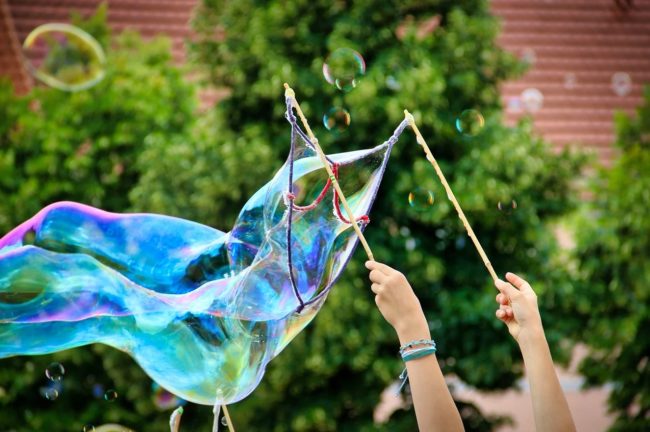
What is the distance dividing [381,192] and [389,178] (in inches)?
6.3

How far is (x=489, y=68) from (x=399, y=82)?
1.03 m

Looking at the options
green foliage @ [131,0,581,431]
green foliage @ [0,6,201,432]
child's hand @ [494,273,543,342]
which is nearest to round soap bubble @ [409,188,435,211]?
green foliage @ [131,0,581,431]

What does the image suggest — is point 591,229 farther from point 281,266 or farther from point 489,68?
point 281,266

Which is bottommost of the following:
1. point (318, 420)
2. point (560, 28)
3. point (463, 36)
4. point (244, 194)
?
point (318, 420)

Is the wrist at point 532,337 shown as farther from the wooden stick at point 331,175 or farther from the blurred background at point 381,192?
the blurred background at point 381,192

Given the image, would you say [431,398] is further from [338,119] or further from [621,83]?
[621,83]

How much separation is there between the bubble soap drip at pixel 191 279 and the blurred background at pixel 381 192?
9.73 ft

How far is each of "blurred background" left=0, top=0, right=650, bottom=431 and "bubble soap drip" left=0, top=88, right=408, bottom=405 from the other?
9.73 ft

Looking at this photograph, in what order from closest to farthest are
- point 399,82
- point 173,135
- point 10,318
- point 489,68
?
point 10,318, point 399,82, point 489,68, point 173,135

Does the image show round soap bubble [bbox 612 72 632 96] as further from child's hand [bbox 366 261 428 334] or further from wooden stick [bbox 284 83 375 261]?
child's hand [bbox 366 261 428 334]

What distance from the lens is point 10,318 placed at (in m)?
3.53

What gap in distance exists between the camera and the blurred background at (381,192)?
7.03 m

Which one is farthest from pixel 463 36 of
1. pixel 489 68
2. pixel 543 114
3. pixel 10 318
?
pixel 543 114

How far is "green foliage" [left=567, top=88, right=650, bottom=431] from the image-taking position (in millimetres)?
7629
